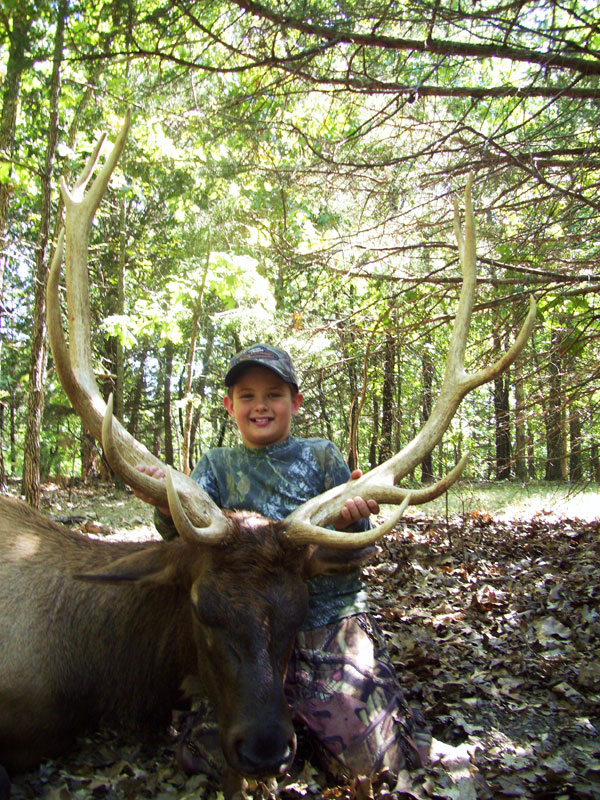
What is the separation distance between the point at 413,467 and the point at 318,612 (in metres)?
0.98

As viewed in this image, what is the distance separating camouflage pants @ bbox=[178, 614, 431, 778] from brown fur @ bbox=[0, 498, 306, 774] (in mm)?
277

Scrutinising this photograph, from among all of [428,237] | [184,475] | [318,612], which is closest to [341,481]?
[318,612]

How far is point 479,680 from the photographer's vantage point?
3.73 m

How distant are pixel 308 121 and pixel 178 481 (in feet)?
18.2

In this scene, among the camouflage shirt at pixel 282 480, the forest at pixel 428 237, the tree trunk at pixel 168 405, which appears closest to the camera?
the forest at pixel 428 237

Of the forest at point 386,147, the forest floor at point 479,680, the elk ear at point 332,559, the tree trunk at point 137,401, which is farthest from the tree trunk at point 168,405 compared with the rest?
the elk ear at point 332,559

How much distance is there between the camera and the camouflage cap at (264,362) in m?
3.61

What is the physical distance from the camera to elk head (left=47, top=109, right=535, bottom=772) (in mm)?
2684

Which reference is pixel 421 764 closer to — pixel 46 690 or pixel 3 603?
pixel 46 690

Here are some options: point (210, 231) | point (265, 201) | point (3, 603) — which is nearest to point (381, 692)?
point (3, 603)

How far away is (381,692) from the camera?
3.05 m

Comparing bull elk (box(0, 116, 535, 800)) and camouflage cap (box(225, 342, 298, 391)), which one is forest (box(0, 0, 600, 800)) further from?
camouflage cap (box(225, 342, 298, 391))

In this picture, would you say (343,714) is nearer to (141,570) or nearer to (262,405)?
(141,570)

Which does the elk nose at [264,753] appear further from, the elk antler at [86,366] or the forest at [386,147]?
the forest at [386,147]
